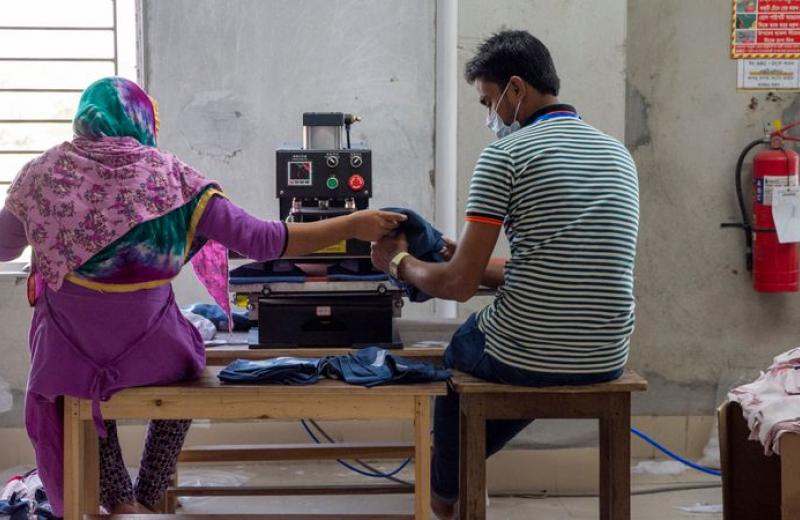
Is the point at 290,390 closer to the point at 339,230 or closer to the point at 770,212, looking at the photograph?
the point at 339,230

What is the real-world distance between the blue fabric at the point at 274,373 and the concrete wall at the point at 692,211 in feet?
6.68

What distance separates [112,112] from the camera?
8.87 feet

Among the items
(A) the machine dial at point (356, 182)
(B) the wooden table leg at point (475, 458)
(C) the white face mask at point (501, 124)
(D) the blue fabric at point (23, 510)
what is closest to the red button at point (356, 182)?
(A) the machine dial at point (356, 182)

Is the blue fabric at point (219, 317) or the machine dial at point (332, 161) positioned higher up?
the machine dial at point (332, 161)

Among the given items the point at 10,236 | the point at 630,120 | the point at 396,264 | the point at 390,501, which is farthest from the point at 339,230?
the point at 630,120

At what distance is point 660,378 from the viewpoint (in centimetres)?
448

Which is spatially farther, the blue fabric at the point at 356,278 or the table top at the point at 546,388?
the blue fabric at the point at 356,278

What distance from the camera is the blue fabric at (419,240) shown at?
303cm

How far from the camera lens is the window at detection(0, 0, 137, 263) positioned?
442 cm

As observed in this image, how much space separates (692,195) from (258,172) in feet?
5.71

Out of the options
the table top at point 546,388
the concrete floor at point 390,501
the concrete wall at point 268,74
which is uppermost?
the concrete wall at point 268,74

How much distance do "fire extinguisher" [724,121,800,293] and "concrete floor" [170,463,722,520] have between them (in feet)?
2.67

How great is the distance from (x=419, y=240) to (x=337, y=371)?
0.45 meters

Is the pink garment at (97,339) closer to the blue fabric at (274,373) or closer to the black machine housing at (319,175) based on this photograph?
the blue fabric at (274,373)
